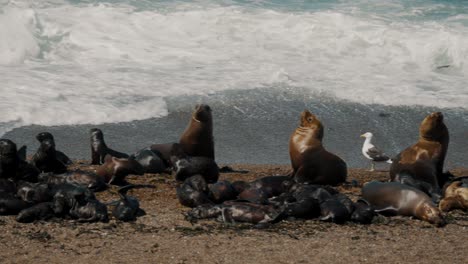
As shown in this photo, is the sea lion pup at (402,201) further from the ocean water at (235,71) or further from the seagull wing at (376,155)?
the ocean water at (235,71)

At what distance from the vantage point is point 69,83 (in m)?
15.9

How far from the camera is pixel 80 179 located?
30.2 feet

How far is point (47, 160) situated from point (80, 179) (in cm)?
85

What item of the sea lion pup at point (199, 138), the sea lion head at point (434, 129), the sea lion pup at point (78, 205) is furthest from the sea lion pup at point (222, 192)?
the sea lion head at point (434, 129)

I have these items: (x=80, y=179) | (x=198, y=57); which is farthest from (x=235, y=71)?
(x=80, y=179)

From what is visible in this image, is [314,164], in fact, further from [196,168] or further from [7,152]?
[7,152]

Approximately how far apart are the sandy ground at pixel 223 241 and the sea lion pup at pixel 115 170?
103 cm

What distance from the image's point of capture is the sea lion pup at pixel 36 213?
26.3ft

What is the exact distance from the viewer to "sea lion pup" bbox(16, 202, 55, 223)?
803 cm

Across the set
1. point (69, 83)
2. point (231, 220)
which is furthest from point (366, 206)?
point (69, 83)

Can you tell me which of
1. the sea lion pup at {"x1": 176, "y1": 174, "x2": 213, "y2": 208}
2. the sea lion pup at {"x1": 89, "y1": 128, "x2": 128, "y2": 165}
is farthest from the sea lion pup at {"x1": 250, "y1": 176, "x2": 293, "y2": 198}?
the sea lion pup at {"x1": 89, "y1": 128, "x2": 128, "y2": 165}

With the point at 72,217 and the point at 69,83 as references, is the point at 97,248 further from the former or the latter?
the point at 69,83

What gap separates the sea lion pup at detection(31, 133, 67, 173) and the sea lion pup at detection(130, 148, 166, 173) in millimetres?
840

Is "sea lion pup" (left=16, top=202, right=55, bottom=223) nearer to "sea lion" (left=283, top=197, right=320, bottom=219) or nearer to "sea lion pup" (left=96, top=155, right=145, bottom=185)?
"sea lion pup" (left=96, top=155, right=145, bottom=185)
